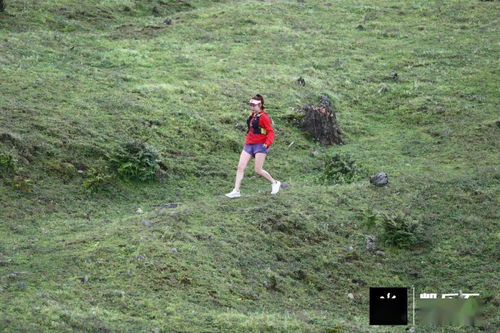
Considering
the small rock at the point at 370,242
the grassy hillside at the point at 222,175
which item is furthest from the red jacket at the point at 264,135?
the small rock at the point at 370,242

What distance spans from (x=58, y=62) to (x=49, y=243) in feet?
39.1

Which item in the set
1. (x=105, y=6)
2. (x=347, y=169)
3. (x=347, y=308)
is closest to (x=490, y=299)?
(x=347, y=308)

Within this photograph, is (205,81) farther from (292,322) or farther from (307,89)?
(292,322)

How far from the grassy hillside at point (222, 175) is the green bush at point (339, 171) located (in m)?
0.22

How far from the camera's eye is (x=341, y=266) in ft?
50.0

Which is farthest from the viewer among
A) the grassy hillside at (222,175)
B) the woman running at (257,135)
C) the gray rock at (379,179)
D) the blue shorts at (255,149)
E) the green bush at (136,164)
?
the gray rock at (379,179)

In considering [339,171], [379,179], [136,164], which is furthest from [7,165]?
[379,179]

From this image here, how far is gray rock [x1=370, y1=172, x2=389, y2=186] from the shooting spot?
1888 cm

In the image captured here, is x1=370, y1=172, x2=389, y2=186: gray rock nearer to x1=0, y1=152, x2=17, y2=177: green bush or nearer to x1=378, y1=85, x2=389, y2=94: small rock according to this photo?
x1=0, y1=152, x2=17, y2=177: green bush

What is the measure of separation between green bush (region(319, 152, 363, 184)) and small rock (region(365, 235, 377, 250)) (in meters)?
3.44

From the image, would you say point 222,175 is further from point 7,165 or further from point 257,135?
point 7,165

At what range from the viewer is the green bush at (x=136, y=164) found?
18469mm

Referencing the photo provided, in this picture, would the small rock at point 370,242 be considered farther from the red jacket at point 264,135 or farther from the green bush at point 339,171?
the green bush at point 339,171

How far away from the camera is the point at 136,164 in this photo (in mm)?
18516
